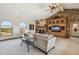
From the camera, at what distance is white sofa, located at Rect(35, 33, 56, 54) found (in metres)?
2.10

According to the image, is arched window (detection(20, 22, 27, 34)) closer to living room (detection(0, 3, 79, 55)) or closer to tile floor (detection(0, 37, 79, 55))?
living room (detection(0, 3, 79, 55))

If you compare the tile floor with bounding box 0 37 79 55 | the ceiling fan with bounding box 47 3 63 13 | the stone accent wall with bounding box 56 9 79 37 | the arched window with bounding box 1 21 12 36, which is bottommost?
the tile floor with bounding box 0 37 79 55

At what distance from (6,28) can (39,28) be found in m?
0.77

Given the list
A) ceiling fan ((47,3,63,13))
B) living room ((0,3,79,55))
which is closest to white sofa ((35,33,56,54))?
living room ((0,3,79,55))

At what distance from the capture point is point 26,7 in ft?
7.07

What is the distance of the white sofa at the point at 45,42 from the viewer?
2.10m

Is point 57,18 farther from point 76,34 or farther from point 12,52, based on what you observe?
point 12,52

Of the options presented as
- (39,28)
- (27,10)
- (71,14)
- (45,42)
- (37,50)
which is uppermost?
(27,10)

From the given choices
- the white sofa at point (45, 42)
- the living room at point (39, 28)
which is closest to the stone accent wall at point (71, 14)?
the living room at point (39, 28)

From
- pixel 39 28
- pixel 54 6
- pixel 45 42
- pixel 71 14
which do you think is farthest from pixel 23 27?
→ pixel 71 14

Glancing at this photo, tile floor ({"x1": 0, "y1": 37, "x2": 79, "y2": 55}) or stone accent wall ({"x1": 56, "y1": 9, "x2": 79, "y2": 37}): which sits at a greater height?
stone accent wall ({"x1": 56, "y1": 9, "x2": 79, "y2": 37})

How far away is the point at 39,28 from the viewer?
Answer: 224 cm

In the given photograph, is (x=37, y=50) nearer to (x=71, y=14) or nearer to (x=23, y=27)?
(x=23, y=27)
